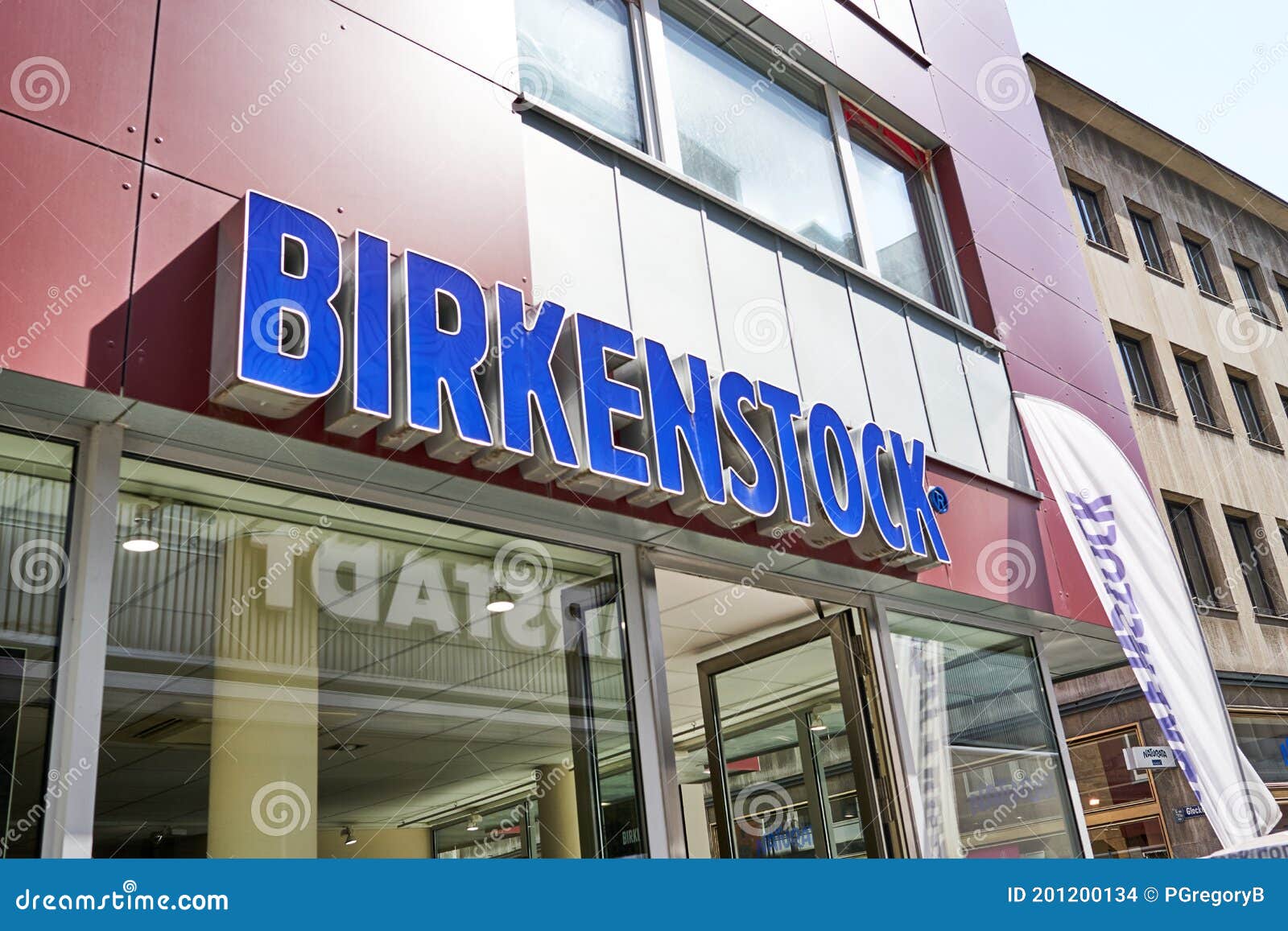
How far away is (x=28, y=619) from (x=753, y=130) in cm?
550

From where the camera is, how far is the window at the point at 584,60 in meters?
5.94

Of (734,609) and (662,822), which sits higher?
(734,609)

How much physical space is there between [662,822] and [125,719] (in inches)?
93.0

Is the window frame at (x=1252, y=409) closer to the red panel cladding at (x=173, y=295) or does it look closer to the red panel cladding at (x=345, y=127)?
the red panel cladding at (x=345, y=127)

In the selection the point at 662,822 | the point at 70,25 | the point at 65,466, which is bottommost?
the point at 662,822

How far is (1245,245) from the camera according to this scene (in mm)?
20812

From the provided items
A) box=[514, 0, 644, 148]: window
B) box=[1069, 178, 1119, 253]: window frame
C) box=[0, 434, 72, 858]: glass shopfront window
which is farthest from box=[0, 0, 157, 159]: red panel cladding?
box=[1069, 178, 1119, 253]: window frame

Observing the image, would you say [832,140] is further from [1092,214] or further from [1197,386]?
[1197,386]

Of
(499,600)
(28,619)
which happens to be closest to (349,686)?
(499,600)

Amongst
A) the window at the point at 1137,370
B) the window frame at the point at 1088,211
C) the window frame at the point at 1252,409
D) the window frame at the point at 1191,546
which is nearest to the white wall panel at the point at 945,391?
the window frame at the point at 1191,546
